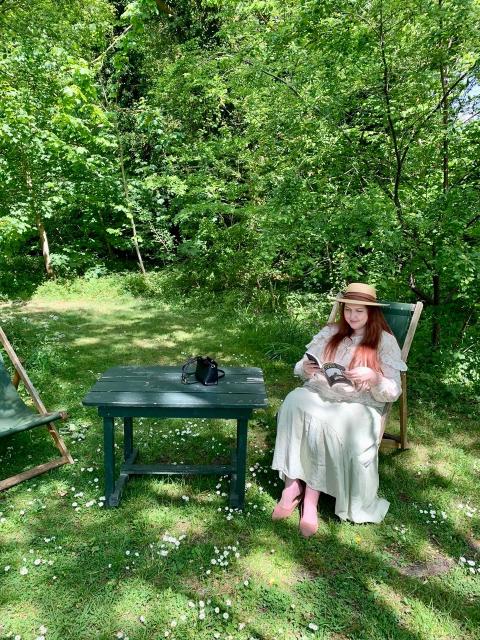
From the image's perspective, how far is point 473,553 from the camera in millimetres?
2469

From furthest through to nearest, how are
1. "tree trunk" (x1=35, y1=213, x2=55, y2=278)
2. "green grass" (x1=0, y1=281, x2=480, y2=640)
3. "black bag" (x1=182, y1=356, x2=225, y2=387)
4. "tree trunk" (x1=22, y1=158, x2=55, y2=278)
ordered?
"tree trunk" (x1=35, y1=213, x2=55, y2=278) < "tree trunk" (x1=22, y1=158, x2=55, y2=278) < "black bag" (x1=182, y1=356, x2=225, y2=387) < "green grass" (x1=0, y1=281, x2=480, y2=640)

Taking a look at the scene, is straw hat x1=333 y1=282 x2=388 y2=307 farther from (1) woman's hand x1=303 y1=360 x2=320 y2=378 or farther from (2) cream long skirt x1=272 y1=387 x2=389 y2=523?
(2) cream long skirt x1=272 y1=387 x2=389 y2=523

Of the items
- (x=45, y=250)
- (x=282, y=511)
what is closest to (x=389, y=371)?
(x=282, y=511)

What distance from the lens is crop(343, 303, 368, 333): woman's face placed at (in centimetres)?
290

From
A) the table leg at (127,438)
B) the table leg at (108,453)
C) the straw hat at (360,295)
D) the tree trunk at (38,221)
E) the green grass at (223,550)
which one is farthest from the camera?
the tree trunk at (38,221)

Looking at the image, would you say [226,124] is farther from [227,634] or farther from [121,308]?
[227,634]

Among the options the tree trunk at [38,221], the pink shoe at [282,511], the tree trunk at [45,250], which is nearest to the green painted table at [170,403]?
the pink shoe at [282,511]

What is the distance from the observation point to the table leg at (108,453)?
2621 mm

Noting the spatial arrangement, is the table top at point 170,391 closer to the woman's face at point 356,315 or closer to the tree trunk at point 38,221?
the woman's face at point 356,315

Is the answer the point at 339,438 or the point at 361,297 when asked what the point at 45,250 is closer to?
the point at 361,297

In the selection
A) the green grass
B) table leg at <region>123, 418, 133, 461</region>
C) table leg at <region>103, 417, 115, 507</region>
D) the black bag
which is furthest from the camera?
table leg at <region>123, 418, 133, 461</region>

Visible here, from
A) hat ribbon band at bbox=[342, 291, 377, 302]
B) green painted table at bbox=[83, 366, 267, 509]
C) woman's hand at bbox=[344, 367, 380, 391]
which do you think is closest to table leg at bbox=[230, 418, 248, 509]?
green painted table at bbox=[83, 366, 267, 509]

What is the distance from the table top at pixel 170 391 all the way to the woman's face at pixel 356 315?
0.70 m

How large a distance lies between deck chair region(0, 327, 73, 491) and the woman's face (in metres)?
2.01
